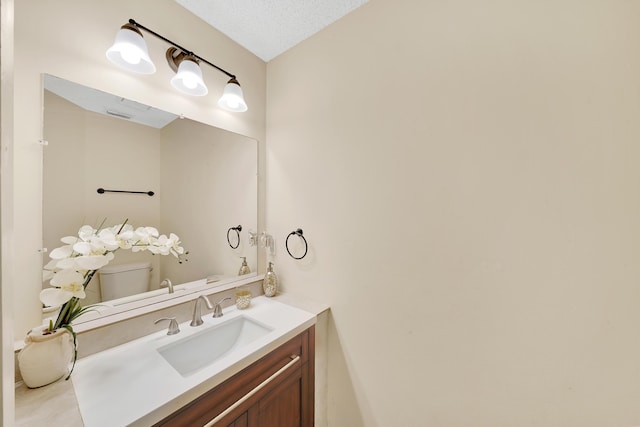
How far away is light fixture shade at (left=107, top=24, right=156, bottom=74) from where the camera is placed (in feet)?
2.98

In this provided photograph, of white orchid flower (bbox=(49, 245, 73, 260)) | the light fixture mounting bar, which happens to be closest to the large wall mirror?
white orchid flower (bbox=(49, 245, 73, 260))

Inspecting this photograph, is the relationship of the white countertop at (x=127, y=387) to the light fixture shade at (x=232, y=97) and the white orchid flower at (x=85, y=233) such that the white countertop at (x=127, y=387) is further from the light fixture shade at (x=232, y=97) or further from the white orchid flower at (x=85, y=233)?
the light fixture shade at (x=232, y=97)

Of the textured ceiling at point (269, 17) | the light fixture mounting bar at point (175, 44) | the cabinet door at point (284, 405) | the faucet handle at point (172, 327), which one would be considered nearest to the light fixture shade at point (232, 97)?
the light fixture mounting bar at point (175, 44)

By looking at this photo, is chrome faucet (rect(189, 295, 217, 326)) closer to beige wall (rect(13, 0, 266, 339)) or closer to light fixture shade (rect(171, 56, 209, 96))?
beige wall (rect(13, 0, 266, 339))

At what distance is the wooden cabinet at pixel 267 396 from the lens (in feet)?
2.51

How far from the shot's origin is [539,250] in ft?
2.73

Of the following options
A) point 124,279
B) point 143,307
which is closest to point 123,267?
point 124,279

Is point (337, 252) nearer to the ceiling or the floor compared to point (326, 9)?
nearer to the floor

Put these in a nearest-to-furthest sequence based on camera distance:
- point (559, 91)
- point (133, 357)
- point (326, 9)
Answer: point (559, 91) < point (133, 357) < point (326, 9)

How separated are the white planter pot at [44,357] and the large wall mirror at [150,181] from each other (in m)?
0.22

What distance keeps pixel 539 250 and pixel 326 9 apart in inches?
60.2

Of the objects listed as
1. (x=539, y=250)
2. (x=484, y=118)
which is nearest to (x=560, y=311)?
(x=539, y=250)

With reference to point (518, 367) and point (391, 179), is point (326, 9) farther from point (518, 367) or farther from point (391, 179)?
point (518, 367)

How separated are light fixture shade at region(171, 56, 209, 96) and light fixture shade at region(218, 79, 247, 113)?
0.13 m
